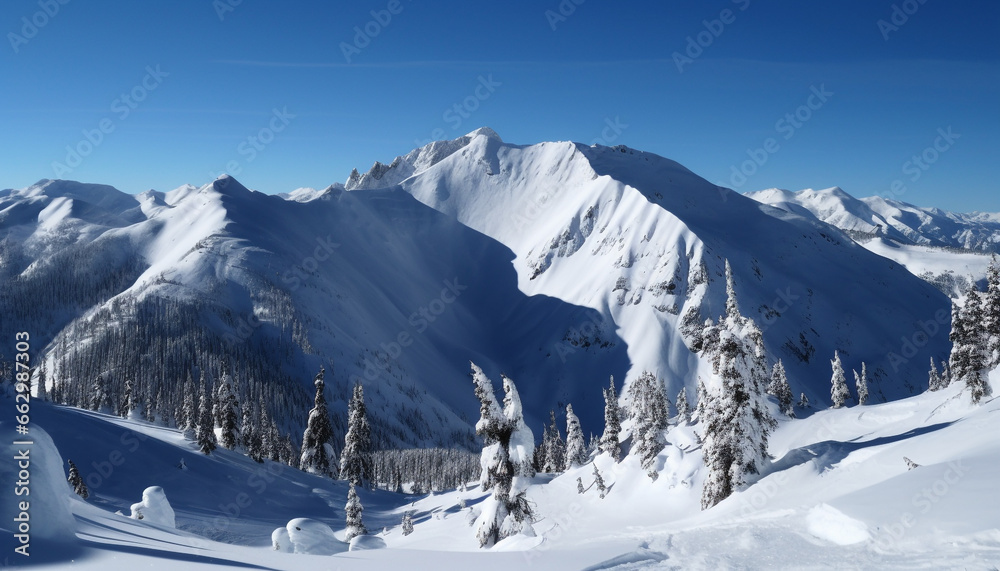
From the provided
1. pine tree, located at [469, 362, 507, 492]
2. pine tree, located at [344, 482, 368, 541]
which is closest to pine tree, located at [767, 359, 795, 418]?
pine tree, located at [469, 362, 507, 492]

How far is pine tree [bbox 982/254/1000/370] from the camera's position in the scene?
36562 mm

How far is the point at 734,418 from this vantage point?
82.9ft

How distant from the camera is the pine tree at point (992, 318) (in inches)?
1439

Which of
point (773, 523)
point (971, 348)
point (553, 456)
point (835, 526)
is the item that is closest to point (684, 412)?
point (553, 456)

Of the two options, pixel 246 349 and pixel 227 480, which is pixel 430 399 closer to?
pixel 246 349

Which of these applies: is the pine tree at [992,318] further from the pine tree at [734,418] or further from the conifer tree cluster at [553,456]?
the conifer tree cluster at [553,456]

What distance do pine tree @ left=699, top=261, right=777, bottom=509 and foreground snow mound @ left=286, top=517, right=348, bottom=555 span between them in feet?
53.7

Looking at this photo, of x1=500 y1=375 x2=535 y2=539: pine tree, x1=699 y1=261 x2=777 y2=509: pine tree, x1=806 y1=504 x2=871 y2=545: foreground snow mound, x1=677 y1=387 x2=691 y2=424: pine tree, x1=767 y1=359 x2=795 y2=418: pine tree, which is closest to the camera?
x1=806 y1=504 x2=871 y2=545: foreground snow mound

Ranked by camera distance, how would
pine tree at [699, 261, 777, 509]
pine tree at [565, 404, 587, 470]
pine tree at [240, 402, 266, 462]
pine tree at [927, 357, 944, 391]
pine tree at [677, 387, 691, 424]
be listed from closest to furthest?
pine tree at [699, 261, 777, 509], pine tree at [677, 387, 691, 424], pine tree at [565, 404, 587, 470], pine tree at [240, 402, 266, 462], pine tree at [927, 357, 944, 391]

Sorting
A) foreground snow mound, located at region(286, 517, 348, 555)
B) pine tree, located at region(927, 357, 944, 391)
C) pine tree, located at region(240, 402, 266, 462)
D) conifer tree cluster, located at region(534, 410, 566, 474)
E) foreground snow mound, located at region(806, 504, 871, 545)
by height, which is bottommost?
conifer tree cluster, located at region(534, 410, 566, 474)

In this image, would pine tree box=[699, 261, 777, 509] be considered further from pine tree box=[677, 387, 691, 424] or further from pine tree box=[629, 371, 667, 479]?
pine tree box=[677, 387, 691, 424]

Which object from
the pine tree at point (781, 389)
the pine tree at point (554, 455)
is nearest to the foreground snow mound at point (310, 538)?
the pine tree at point (781, 389)

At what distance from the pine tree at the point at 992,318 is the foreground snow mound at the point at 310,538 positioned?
39688 mm

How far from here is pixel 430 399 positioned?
18000cm
